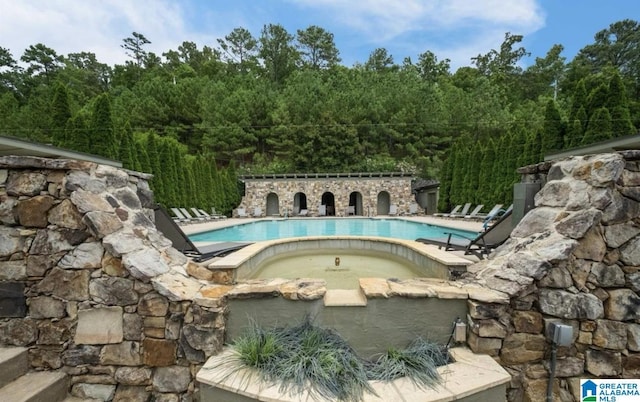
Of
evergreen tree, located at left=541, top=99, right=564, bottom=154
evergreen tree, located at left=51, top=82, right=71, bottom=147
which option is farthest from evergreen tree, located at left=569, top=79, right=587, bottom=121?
evergreen tree, located at left=51, top=82, right=71, bottom=147

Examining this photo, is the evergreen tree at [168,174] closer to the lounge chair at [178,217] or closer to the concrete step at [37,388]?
the lounge chair at [178,217]

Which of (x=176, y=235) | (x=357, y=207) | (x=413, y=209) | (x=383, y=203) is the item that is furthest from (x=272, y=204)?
(x=176, y=235)

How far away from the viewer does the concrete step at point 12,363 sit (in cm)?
215

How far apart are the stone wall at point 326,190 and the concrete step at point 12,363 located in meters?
16.5

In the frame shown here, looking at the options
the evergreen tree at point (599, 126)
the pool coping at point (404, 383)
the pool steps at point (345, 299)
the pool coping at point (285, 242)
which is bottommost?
the pool coping at point (404, 383)

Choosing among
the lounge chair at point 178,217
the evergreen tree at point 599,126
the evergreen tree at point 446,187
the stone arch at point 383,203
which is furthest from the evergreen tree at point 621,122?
the lounge chair at point 178,217

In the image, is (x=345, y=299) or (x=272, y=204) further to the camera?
(x=272, y=204)

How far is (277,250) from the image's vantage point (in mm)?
5539

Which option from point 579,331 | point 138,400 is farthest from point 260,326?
point 579,331

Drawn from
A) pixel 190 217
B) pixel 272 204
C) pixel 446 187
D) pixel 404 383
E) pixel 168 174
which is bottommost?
pixel 404 383

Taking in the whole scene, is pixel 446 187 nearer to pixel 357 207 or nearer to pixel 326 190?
pixel 357 207

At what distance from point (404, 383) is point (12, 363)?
315 cm

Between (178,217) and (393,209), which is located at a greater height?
(393,209)

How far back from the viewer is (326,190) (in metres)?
18.9
